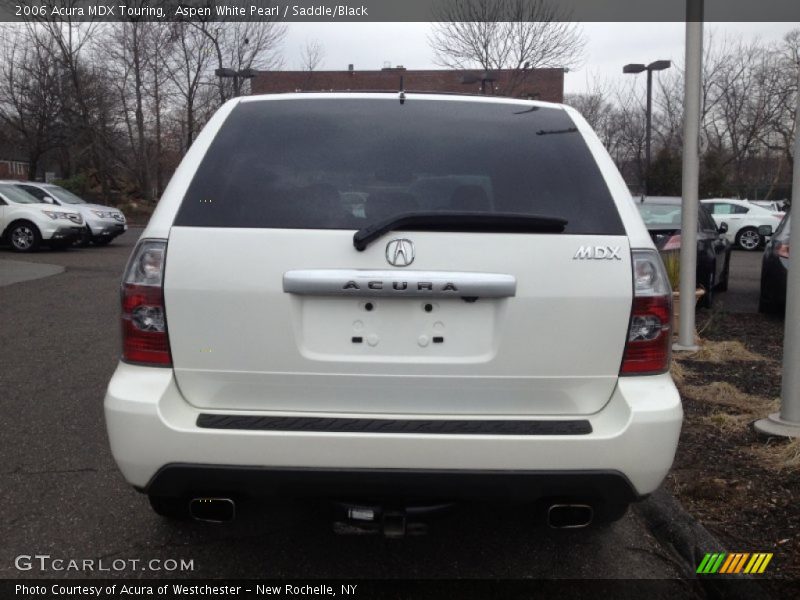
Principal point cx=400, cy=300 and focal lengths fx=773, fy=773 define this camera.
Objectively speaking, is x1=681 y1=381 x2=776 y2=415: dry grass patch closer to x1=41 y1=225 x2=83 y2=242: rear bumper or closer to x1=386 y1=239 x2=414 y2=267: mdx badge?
x1=386 y1=239 x2=414 y2=267: mdx badge

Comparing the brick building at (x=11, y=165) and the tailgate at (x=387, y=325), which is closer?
the tailgate at (x=387, y=325)

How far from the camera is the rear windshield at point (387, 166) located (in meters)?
2.58

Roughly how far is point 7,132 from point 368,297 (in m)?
44.0

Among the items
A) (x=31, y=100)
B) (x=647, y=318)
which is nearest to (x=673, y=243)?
(x=647, y=318)

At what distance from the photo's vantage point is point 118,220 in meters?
21.9

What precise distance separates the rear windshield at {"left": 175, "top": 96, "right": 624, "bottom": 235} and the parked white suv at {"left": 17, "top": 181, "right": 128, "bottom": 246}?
1856 cm

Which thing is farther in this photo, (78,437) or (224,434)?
(78,437)

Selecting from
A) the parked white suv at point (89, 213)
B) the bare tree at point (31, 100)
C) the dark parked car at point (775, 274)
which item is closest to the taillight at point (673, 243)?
the dark parked car at point (775, 274)

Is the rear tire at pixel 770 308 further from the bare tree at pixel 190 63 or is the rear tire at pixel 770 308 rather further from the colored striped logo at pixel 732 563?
the bare tree at pixel 190 63

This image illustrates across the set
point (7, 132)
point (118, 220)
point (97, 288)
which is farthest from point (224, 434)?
point (7, 132)

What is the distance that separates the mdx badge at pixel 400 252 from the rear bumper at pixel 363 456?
0.55 m

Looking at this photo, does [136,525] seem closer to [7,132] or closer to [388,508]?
[388,508]

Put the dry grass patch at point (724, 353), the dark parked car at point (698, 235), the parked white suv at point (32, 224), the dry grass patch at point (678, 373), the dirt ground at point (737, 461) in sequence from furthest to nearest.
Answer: the parked white suv at point (32, 224)
the dark parked car at point (698, 235)
the dry grass patch at point (724, 353)
the dry grass patch at point (678, 373)
the dirt ground at point (737, 461)

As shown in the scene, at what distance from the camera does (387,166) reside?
2738 millimetres
